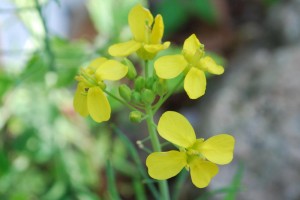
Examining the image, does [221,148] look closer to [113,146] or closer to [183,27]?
[113,146]

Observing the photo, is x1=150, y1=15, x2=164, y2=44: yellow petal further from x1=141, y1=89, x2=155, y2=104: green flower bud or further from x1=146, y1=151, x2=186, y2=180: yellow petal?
x1=146, y1=151, x2=186, y2=180: yellow petal

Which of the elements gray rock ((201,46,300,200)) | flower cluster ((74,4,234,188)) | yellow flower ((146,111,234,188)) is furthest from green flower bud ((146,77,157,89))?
gray rock ((201,46,300,200))

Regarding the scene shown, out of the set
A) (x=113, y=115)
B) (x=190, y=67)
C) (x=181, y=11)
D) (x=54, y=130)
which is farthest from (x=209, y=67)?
(x=181, y=11)

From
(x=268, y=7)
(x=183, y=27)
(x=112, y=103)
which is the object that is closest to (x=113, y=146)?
(x=112, y=103)

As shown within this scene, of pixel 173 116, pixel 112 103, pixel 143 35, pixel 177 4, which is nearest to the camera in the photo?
pixel 173 116

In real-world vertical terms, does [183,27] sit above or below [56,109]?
below
